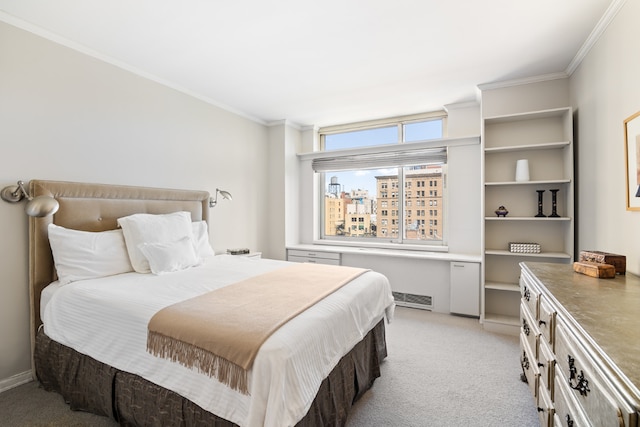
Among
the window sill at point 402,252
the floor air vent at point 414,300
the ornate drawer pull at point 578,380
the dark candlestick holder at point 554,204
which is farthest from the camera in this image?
the floor air vent at point 414,300

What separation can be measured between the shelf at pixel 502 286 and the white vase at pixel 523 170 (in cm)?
110

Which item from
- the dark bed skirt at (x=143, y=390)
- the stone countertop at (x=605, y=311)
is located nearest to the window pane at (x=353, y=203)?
the dark bed skirt at (x=143, y=390)

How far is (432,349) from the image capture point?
2686 millimetres

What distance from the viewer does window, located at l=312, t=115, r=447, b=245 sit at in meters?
4.07

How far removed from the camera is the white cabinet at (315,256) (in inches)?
162

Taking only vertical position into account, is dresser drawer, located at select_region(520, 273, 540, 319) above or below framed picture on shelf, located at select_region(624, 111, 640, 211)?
below

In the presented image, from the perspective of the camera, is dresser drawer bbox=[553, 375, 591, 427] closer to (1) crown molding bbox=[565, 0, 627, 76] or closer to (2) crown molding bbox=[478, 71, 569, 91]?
(1) crown molding bbox=[565, 0, 627, 76]

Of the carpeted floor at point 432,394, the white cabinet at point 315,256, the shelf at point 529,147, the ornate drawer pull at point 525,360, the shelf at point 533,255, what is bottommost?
the carpeted floor at point 432,394

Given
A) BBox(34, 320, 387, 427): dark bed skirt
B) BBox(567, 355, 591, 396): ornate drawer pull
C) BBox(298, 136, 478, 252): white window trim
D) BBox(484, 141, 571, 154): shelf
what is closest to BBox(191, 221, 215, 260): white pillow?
BBox(34, 320, 387, 427): dark bed skirt

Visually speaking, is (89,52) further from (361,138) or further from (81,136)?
(361,138)

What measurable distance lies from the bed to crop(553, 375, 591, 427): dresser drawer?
0.95 m

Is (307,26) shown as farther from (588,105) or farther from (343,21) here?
(588,105)

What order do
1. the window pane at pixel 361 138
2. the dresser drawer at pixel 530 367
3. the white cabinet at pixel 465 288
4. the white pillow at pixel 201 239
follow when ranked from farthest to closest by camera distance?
the window pane at pixel 361 138 → the white cabinet at pixel 465 288 → the white pillow at pixel 201 239 → the dresser drawer at pixel 530 367

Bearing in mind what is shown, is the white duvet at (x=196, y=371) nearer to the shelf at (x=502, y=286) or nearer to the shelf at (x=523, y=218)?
the shelf at (x=502, y=286)
